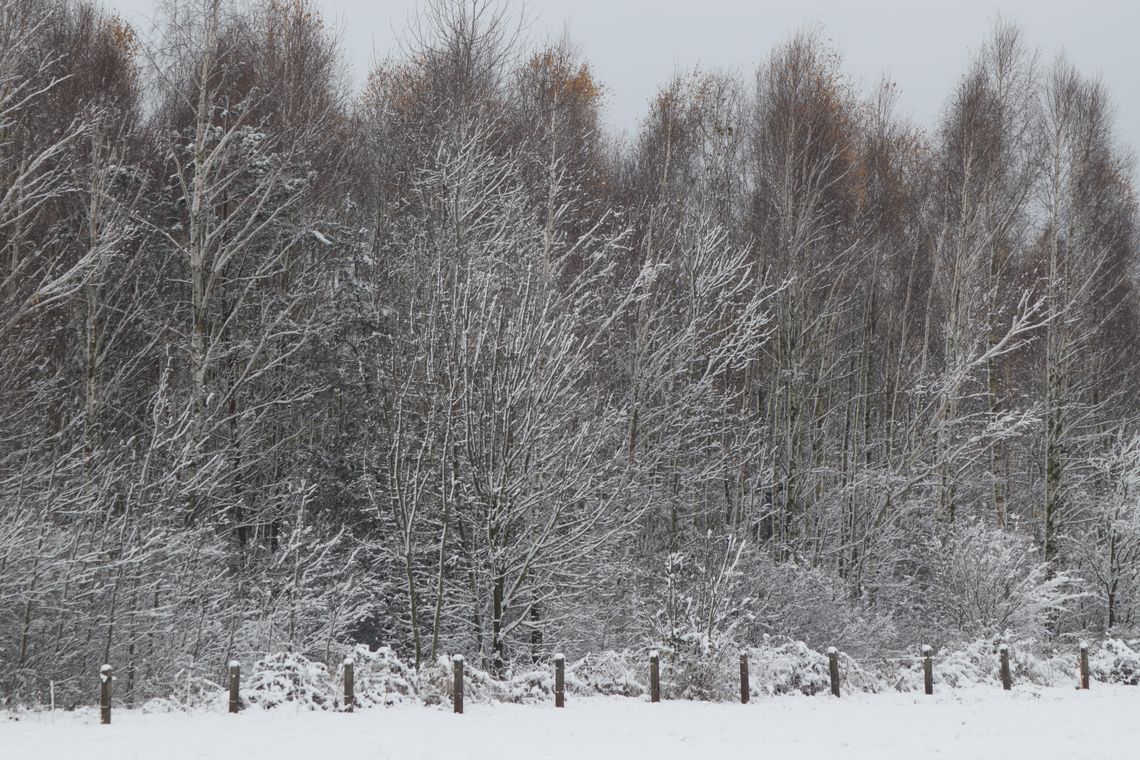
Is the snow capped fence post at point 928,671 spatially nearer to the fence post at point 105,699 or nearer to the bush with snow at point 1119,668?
the bush with snow at point 1119,668

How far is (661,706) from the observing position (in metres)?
13.0

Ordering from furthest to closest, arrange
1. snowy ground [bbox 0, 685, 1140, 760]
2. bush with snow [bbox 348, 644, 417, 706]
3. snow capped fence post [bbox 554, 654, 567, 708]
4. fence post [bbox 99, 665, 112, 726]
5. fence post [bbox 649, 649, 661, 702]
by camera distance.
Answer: fence post [bbox 649, 649, 661, 702], snow capped fence post [bbox 554, 654, 567, 708], bush with snow [bbox 348, 644, 417, 706], fence post [bbox 99, 665, 112, 726], snowy ground [bbox 0, 685, 1140, 760]

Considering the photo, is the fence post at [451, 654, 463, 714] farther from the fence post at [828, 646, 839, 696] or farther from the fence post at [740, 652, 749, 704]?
the fence post at [828, 646, 839, 696]

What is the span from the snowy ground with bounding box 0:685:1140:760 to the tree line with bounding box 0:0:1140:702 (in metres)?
1.80

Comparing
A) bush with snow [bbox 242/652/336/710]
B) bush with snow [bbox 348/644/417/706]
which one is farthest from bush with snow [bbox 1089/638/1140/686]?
bush with snow [bbox 242/652/336/710]

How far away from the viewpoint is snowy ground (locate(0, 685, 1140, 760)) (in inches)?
384

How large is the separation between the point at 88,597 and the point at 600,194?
1632cm

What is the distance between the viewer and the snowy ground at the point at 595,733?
9750mm

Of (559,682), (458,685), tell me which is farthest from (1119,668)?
(458,685)

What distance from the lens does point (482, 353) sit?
15.6 meters

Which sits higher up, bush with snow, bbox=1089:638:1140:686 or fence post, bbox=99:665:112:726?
fence post, bbox=99:665:112:726

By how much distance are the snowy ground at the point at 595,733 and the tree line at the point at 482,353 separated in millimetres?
1804

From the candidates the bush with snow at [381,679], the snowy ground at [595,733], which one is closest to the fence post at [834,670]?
the snowy ground at [595,733]

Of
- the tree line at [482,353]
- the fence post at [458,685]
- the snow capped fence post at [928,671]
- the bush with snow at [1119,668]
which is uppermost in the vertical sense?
the tree line at [482,353]
